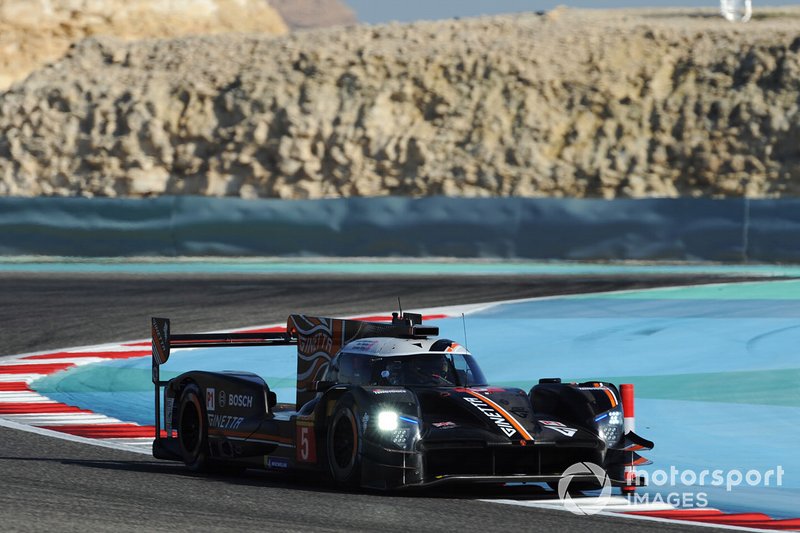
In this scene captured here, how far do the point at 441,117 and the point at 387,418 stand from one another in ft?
126

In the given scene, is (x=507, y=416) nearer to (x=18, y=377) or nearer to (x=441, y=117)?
(x=18, y=377)

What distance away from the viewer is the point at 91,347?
1733 cm

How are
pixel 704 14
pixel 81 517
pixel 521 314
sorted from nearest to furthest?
1. pixel 81 517
2. pixel 521 314
3. pixel 704 14

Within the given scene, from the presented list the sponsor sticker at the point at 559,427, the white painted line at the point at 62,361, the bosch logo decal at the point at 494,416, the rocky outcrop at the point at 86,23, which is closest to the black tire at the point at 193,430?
the bosch logo decal at the point at 494,416

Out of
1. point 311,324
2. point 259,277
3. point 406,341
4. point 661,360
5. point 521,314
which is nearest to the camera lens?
point 406,341

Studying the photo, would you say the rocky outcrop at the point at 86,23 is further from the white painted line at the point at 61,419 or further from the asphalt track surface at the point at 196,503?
the asphalt track surface at the point at 196,503

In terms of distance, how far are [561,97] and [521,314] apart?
89.3ft

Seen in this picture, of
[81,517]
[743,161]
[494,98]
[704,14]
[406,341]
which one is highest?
[704,14]

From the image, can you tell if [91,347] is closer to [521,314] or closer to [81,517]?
[521,314]

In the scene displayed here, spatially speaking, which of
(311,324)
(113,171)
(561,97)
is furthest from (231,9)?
(311,324)

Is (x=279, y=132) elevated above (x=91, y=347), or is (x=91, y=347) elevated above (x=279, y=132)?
(x=279, y=132)

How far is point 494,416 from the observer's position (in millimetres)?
8148

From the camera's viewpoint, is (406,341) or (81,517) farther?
(406,341)

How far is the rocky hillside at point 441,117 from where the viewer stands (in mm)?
43125
